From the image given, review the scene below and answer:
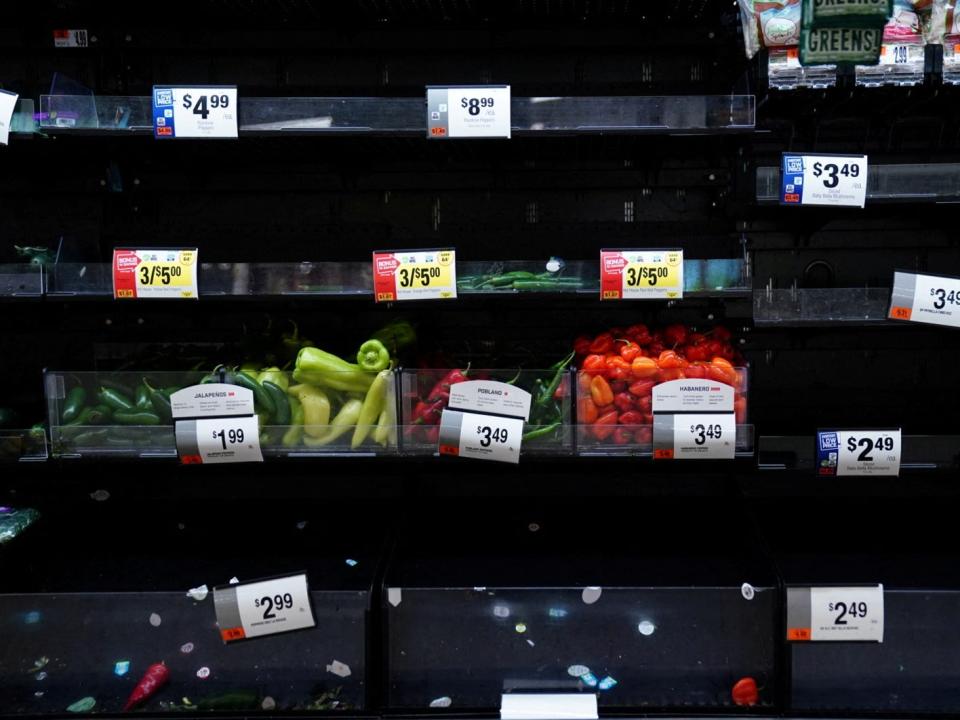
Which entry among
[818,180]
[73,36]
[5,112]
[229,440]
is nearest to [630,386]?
Result: [818,180]

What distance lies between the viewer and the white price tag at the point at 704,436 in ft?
5.39

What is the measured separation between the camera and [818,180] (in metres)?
1.62

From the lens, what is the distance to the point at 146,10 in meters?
1.99

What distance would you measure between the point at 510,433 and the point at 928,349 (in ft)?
4.25

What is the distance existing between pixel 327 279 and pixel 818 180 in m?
1.10

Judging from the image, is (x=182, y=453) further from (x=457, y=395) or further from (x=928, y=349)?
(x=928, y=349)

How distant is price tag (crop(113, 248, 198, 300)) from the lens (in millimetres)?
1626

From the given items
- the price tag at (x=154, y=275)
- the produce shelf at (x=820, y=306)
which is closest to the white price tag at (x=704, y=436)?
the produce shelf at (x=820, y=306)

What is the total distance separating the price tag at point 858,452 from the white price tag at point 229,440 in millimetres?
1290

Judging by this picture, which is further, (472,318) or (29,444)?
(472,318)

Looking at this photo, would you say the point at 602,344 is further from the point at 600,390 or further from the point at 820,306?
the point at 820,306

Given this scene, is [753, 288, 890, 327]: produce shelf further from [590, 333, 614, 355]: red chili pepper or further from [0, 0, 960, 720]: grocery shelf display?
[590, 333, 614, 355]: red chili pepper

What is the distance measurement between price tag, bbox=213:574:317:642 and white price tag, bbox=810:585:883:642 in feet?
3.69

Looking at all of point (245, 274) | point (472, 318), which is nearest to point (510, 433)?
point (472, 318)
